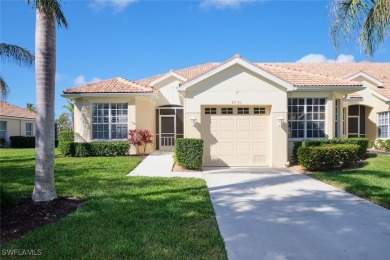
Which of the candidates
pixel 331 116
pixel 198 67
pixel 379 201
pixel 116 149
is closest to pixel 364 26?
pixel 379 201

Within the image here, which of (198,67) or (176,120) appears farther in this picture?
(198,67)

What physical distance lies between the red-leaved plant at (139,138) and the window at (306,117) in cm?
850

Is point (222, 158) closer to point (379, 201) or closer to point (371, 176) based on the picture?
point (371, 176)

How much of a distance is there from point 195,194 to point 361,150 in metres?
10.8

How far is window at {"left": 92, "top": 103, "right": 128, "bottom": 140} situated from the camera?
1827cm

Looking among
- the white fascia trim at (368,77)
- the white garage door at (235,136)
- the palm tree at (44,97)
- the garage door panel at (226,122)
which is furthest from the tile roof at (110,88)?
the white fascia trim at (368,77)

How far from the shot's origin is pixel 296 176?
11.4m

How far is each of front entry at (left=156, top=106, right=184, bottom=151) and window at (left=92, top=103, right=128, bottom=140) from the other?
3.47m

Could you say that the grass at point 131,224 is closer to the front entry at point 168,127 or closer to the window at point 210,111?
the window at point 210,111

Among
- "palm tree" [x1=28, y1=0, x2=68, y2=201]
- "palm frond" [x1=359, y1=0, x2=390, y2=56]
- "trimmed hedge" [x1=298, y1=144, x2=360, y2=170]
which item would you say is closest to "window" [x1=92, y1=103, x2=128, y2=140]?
"trimmed hedge" [x1=298, y1=144, x2=360, y2=170]

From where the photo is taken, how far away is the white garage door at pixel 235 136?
1371 centimetres

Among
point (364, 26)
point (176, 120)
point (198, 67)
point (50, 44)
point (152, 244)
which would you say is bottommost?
point (152, 244)

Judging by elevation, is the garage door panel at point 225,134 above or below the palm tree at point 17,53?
below
